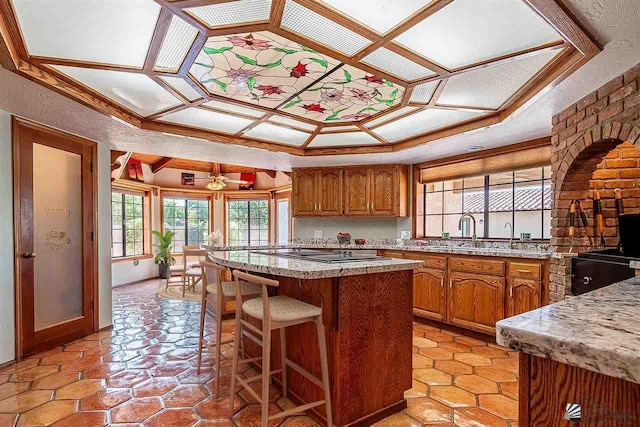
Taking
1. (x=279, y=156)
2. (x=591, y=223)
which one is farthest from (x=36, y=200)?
(x=591, y=223)

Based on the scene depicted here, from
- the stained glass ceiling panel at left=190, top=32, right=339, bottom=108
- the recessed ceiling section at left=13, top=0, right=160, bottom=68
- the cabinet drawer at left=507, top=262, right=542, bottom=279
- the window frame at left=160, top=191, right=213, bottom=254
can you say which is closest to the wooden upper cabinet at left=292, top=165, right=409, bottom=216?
the cabinet drawer at left=507, top=262, right=542, bottom=279

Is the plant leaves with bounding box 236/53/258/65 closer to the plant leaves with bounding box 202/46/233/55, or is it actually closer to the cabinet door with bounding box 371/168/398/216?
the plant leaves with bounding box 202/46/233/55

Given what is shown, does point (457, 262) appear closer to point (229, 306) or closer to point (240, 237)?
point (229, 306)

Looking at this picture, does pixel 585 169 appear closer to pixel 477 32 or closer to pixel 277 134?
pixel 477 32

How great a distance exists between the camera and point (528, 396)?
0.69 meters

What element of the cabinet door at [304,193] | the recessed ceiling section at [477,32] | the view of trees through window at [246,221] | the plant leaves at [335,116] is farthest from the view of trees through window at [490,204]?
the view of trees through window at [246,221]

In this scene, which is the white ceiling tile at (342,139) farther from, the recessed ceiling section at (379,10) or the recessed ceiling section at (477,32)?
the recessed ceiling section at (379,10)

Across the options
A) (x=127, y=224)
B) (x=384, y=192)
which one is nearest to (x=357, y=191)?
(x=384, y=192)

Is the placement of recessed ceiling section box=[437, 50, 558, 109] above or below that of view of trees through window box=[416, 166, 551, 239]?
above

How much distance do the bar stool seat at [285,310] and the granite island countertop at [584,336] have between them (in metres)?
1.17

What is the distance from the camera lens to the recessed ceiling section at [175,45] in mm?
A: 1709

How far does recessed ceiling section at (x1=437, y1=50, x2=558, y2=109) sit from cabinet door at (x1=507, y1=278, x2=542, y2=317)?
1.64 m

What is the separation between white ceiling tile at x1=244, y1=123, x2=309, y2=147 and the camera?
353 centimetres

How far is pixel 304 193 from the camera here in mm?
5258
